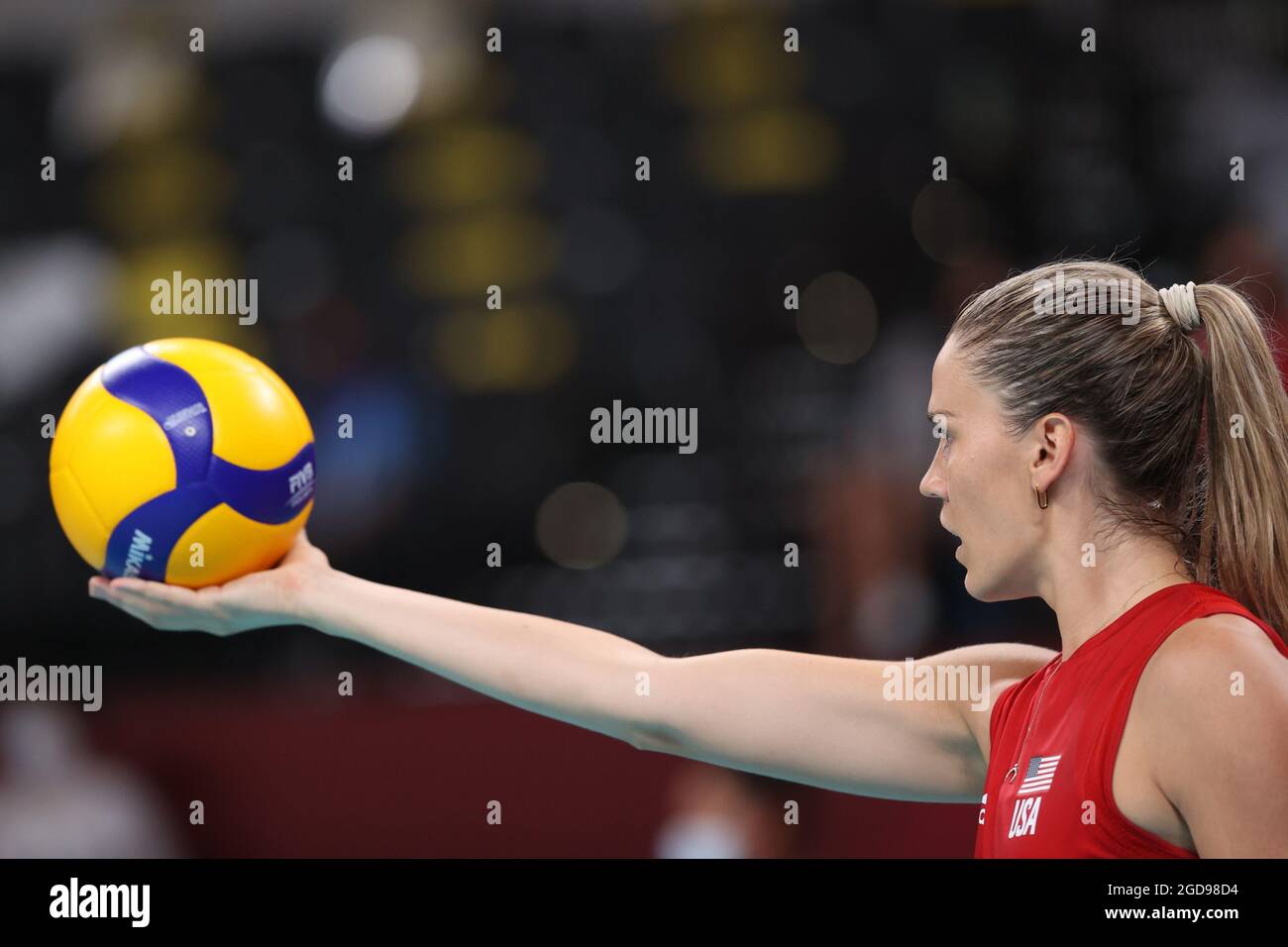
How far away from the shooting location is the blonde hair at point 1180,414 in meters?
1.99

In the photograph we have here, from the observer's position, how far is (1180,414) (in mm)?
2018

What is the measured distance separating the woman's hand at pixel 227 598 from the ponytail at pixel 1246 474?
1.48 m

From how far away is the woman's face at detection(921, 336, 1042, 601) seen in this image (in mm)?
2066

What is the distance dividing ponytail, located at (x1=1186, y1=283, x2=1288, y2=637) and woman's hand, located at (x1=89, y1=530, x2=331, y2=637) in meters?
1.48

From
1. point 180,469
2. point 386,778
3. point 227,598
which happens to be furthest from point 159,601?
point 386,778

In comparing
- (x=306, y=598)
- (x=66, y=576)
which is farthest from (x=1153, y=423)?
(x=66, y=576)

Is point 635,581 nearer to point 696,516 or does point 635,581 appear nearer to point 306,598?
point 696,516

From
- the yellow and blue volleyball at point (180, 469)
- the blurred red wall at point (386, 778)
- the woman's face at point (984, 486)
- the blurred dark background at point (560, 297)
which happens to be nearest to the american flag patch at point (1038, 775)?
the woman's face at point (984, 486)

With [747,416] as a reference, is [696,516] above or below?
below

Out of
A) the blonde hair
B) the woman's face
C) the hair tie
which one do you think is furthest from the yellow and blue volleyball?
the hair tie

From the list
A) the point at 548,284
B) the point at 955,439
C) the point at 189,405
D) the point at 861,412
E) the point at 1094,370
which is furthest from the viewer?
the point at 548,284

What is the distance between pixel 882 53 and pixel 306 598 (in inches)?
209

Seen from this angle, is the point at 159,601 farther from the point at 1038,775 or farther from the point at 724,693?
the point at 1038,775

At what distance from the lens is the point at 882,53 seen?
22.6 feet
